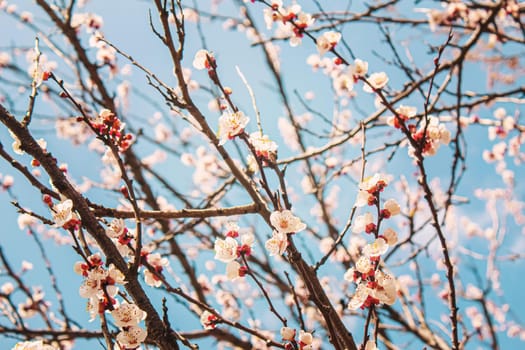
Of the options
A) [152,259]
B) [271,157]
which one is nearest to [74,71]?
[152,259]

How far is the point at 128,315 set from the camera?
53.7 inches

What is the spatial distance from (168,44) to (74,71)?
278 cm

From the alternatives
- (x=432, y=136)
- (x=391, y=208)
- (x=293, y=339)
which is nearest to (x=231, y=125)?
(x=391, y=208)

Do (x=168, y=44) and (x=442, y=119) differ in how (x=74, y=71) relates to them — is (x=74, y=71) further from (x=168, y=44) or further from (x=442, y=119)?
(x=442, y=119)

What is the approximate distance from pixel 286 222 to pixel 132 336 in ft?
2.16

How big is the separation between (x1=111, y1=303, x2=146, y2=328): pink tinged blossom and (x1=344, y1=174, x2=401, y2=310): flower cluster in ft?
2.43

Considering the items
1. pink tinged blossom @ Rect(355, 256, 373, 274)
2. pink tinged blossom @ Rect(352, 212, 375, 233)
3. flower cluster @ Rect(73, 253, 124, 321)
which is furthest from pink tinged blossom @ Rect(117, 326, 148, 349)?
pink tinged blossom @ Rect(352, 212, 375, 233)

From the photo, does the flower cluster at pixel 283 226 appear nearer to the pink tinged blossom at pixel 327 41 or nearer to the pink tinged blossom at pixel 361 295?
the pink tinged blossom at pixel 361 295

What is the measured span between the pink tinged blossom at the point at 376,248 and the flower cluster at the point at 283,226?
0.26m

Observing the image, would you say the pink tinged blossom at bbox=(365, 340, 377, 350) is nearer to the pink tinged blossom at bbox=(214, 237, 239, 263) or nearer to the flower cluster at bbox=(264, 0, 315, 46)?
the pink tinged blossom at bbox=(214, 237, 239, 263)

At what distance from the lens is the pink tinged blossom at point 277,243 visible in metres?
A: 1.42

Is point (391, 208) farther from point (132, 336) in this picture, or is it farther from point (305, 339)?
point (132, 336)

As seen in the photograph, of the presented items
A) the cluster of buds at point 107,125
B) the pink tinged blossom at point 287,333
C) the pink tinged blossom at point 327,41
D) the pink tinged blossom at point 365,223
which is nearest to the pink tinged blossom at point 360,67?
the pink tinged blossom at point 327,41

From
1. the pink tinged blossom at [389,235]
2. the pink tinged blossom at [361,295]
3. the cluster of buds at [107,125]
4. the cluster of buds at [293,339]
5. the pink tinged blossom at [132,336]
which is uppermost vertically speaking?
the cluster of buds at [107,125]
